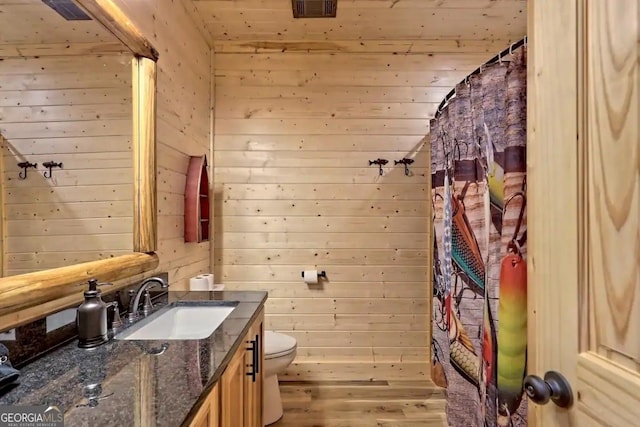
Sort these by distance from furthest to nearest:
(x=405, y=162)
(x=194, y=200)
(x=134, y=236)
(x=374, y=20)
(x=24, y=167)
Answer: (x=405, y=162) → (x=374, y=20) → (x=194, y=200) → (x=134, y=236) → (x=24, y=167)

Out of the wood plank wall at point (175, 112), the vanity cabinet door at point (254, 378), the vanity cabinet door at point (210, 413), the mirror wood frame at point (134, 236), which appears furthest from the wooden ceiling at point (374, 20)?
the vanity cabinet door at point (210, 413)

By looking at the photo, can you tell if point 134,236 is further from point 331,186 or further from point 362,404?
point 362,404

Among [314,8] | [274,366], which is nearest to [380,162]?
[314,8]

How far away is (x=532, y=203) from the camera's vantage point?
842 mm

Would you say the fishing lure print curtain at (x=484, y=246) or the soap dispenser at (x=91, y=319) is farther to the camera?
the fishing lure print curtain at (x=484, y=246)

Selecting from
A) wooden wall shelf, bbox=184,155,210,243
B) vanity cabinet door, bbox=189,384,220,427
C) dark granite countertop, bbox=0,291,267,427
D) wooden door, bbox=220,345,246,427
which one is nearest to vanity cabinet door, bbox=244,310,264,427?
wooden door, bbox=220,345,246,427

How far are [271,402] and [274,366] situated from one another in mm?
298

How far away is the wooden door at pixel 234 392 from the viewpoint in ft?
3.66

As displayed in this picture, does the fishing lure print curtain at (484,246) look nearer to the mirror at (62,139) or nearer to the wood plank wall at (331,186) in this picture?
the wood plank wall at (331,186)

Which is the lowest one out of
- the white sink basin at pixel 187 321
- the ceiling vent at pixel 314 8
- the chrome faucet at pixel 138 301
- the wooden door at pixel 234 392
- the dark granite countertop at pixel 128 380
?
the wooden door at pixel 234 392

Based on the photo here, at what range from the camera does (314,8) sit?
8.15 ft

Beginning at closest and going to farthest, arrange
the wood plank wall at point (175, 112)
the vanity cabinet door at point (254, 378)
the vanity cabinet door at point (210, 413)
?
the vanity cabinet door at point (210, 413) < the vanity cabinet door at point (254, 378) < the wood plank wall at point (175, 112)

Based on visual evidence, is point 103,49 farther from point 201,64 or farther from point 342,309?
point 342,309

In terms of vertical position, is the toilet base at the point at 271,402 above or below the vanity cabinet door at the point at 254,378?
below
